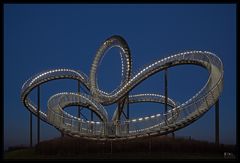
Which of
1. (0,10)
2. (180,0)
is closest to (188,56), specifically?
(180,0)

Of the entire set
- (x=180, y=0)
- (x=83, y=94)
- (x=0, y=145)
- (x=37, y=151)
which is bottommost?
(x=37, y=151)

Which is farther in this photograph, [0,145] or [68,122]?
[68,122]

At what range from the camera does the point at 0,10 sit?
10.1 m

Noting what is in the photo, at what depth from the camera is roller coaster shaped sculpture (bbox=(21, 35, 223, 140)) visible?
20.7 metres

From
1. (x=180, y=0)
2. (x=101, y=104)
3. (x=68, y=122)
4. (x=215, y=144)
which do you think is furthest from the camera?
(x=101, y=104)

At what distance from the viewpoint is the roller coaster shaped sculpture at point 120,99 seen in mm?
20734

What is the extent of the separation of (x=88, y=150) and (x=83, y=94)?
6.23 metres

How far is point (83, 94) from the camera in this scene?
28.1 meters

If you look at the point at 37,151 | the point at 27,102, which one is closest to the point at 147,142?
the point at 37,151

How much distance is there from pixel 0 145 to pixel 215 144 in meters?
13.7

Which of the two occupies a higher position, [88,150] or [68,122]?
[68,122]

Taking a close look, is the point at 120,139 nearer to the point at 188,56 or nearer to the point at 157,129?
the point at 157,129

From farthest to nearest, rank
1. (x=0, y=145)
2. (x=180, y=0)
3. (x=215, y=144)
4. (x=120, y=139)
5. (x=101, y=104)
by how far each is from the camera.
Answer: (x=101, y=104) → (x=120, y=139) → (x=215, y=144) → (x=180, y=0) → (x=0, y=145)

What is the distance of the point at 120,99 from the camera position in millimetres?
25828
